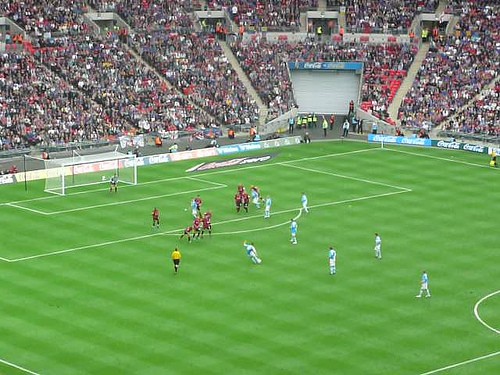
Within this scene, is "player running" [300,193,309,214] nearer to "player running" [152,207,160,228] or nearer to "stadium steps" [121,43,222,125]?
"player running" [152,207,160,228]

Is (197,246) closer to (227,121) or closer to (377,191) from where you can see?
(377,191)

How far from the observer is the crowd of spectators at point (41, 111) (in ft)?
307

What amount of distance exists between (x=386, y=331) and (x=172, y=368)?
10580 millimetres

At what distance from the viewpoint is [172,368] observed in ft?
164

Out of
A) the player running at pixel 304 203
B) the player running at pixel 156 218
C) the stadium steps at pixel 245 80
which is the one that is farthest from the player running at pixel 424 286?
the stadium steps at pixel 245 80

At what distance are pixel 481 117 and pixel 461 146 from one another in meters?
4.67

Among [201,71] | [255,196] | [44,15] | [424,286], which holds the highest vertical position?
[44,15]

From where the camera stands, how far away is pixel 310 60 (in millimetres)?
112938

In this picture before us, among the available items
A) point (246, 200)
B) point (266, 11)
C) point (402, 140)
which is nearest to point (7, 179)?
point (246, 200)

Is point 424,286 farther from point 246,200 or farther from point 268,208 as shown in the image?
point 246,200

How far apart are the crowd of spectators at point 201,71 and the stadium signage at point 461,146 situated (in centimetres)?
1661

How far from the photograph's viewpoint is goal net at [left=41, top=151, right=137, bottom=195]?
8256cm

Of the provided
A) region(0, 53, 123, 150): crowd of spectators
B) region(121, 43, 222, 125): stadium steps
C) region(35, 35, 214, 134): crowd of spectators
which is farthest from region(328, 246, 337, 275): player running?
region(121, 43, 222, 125): stadium steps

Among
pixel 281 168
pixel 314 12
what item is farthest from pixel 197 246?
pixel 314 12
